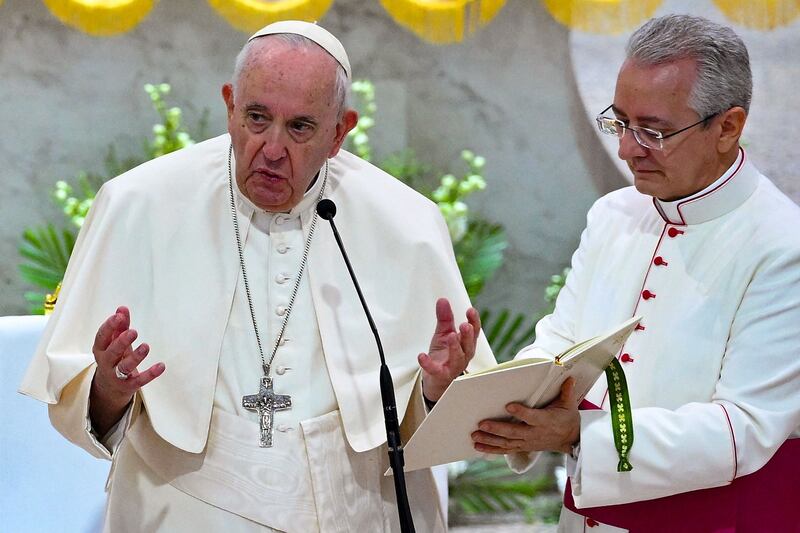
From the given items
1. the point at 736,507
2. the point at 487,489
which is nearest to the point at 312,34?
the point at 736,507

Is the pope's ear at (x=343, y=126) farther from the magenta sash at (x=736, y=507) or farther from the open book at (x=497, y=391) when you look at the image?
the magenta sash at (x=736, y=507)

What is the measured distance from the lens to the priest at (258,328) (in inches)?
108

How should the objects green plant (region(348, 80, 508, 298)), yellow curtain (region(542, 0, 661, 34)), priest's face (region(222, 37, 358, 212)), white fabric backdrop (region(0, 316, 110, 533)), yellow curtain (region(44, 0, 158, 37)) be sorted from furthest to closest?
1. yellow curtain (region(542, 0, 661, 34))
2. yellow curtain (region(44, 0, 158, 37))
3. green plant (region(348, 80, 508, 298))
4. white fabric backdrop (region(0, 316, 110, 533))
5. priest's face (region(222, 37, 358, 212))

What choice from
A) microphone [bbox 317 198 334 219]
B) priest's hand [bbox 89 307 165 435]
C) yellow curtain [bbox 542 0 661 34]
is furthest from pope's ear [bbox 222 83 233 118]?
yellow curtain [bbox 542 0 661 34]

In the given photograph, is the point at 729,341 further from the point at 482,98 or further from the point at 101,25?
the point at 101,25

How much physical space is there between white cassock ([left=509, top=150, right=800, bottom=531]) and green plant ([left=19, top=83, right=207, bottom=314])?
3337 mm

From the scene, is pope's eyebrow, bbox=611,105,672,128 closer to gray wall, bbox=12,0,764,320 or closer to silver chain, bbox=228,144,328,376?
silver chain, bbox=228,144,328,376

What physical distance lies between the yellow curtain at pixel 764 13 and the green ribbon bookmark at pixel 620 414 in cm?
404

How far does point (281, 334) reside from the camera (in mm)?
2898

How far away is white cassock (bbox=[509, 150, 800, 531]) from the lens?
2.56m

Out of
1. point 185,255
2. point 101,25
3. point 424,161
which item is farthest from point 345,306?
point 101,25

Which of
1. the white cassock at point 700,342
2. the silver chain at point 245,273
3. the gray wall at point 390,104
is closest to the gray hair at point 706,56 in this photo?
the white cassock at point 700,342

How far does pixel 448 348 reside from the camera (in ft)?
8.74

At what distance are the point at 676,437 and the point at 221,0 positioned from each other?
428 cm
